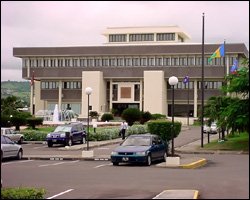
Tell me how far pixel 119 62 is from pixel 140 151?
69.5 m

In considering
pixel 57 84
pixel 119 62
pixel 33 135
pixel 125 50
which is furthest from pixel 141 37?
pixel 33 135

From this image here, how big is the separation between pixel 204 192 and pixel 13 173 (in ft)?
30.4

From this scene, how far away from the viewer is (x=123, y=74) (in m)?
91.8

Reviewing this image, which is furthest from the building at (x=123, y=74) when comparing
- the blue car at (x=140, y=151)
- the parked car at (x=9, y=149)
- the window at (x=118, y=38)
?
the blue car at (x=140, y=151)

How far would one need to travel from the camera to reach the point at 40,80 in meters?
96.9

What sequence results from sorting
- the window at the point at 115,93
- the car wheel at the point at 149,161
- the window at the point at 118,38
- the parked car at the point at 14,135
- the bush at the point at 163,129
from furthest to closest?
the window at the point at 118,38, the window at the point at 115,93, the parked car at the point at 14,135, the bush at the point at 163,129, the car wheel at the point at 149,161

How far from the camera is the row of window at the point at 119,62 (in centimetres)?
8788

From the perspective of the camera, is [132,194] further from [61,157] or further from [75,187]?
[61,157]

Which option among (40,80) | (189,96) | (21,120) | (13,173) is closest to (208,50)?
(189,96)

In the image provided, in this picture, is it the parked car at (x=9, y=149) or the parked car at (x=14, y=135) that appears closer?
the parked car at (x=9, y=149)

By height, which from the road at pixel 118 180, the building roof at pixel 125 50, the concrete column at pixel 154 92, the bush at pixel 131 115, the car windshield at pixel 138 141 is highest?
the building roof at pixel 125 50

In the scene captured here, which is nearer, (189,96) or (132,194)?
(132,194)

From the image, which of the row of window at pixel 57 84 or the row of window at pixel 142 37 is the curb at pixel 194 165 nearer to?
the row of window at pixel 57 84

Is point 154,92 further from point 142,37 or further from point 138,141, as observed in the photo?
point 138,141
